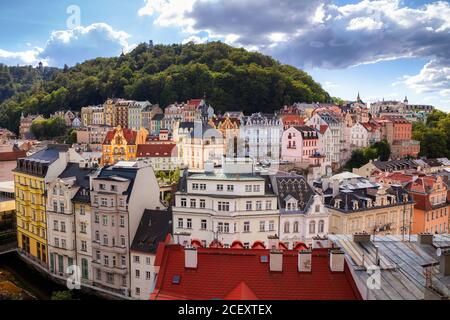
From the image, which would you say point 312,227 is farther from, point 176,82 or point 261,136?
point 176,82

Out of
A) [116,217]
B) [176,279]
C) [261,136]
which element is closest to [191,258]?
[176,279]

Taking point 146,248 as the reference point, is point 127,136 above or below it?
above

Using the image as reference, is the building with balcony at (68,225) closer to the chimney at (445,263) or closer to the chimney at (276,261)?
the chimney at (276,261)

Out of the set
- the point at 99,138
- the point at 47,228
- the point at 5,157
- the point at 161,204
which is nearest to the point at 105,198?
the point at 161,204

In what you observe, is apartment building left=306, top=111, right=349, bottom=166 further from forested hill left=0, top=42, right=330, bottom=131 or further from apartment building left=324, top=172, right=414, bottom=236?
forested hill left=0, top=42, right=330, bottom=131

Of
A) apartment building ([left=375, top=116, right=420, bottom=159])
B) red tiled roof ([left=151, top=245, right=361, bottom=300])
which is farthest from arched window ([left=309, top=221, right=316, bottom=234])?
apartment building ([left=375, top=116, right=420, bottom=159])

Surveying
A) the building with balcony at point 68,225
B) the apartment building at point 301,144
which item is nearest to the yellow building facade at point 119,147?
the apartment building at point 301,144

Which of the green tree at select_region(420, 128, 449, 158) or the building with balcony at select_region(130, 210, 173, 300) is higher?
the green tree at select_region(420, 128, 449, 158)
